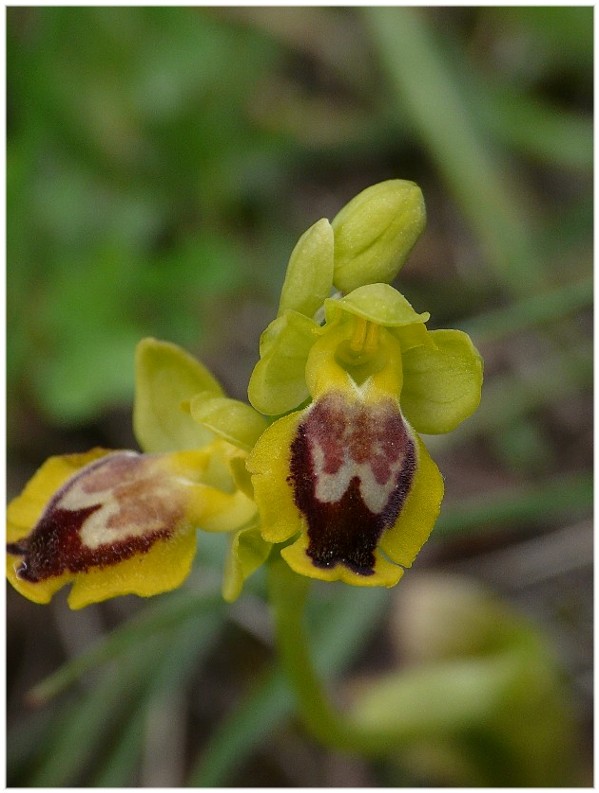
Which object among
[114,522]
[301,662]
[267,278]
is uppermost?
[114,522]

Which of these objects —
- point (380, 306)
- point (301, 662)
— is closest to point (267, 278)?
point (301, 662)

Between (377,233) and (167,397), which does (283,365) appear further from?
(167,397)

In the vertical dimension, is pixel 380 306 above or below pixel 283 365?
above

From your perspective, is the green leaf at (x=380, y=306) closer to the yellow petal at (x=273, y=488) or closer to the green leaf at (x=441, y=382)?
the green leaf at (x=441, y=382)

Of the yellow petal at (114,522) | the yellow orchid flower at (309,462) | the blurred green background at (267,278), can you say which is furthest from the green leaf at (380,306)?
the blurred green background at (267,278)

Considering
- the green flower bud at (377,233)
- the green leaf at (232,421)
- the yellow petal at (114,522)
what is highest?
the green flower bud at (377,233)

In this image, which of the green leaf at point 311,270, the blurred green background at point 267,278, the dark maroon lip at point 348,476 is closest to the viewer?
the dark maroon lip at point 348,476

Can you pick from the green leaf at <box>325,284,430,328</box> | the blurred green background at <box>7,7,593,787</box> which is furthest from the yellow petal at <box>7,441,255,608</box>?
the blurred green background at <box>7,7,593,787</box>
